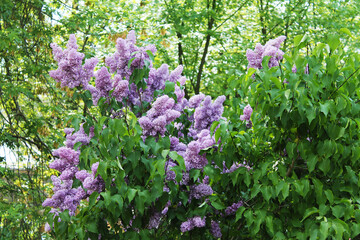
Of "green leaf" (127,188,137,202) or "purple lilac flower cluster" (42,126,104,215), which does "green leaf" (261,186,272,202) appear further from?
"purple lilac flower cluster" (42,126,104,215)

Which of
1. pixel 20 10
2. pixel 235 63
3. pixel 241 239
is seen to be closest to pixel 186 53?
pixel 235 63

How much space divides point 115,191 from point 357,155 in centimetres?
139

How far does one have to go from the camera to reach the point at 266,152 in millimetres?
2834

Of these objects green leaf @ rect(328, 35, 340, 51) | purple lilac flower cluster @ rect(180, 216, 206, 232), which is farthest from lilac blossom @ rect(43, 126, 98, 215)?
green leaf @ rect(328, 35, 340, 51)

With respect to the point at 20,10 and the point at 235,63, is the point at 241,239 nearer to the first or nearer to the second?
the point at 20,10

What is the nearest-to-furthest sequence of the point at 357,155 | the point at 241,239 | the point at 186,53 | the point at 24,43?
the point at 357,155
the point at 241,239
the point at 24,43
the point at 186,53

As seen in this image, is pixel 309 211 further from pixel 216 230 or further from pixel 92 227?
pixel 92 227

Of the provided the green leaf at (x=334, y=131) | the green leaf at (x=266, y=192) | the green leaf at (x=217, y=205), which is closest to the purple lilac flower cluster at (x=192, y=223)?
the green leaf at (x=217, y=205)

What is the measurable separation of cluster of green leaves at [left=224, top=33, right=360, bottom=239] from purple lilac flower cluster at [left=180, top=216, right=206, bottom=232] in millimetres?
298

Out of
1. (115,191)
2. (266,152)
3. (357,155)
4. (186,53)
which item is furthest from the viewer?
(186,53)

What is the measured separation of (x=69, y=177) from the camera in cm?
292

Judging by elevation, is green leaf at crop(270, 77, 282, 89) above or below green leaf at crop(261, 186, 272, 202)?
above

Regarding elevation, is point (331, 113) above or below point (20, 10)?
below

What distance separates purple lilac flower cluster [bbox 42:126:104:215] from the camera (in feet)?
9.23
